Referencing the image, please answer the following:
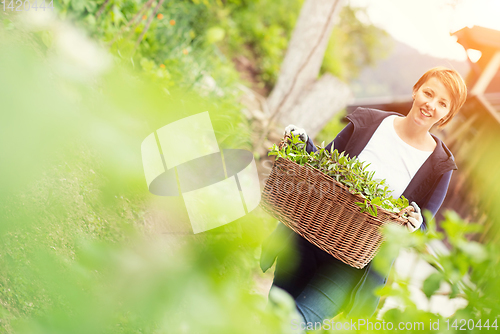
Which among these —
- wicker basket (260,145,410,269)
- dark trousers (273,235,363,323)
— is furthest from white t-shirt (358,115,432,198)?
dark trousers (273,235,363,323)

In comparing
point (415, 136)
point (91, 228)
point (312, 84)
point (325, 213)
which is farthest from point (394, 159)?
point (312, 84)

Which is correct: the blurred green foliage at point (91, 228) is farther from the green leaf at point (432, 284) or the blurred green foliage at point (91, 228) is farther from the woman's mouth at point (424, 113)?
the woman's mouth at point (424, 113)

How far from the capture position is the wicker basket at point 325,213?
3.41ft

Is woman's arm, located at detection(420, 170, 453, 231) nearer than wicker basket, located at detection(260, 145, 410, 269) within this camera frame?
No

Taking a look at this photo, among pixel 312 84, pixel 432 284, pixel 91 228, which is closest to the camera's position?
pixel 432 284

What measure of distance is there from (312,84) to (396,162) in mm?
2374

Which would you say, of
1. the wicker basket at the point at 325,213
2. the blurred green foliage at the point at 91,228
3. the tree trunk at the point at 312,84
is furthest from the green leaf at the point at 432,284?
the tree trunk at the point at 312,84

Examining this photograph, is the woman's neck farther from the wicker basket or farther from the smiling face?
the wicker basket

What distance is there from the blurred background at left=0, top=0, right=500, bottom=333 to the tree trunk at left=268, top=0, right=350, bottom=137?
0.43 meters

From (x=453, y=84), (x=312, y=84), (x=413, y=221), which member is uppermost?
(x=453, y=84)

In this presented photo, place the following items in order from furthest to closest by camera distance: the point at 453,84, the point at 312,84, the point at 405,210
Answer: the point at 312,84
the point at 453,84
the point at 405,210

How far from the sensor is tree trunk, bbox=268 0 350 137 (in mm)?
3359

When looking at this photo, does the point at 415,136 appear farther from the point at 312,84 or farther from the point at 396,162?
the point at 312,84

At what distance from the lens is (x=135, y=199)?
144 cm
